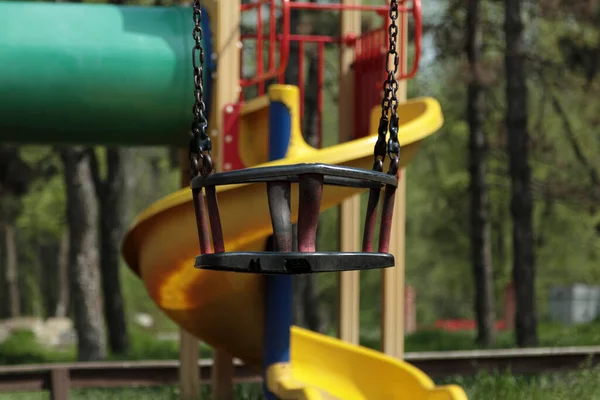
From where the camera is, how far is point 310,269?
9.95ft

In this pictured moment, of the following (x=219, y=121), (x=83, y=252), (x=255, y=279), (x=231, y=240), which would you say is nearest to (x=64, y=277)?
(x=83, y=252)

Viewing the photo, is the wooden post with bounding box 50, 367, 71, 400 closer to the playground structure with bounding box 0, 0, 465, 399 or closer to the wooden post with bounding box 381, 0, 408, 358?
the playground structure with bounding box 0, 0, 465, 399

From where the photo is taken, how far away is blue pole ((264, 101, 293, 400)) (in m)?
6.26

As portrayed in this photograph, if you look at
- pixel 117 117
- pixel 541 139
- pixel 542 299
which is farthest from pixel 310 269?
pixel 542 299

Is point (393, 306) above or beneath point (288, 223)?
beneath

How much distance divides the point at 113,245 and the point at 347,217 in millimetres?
9521

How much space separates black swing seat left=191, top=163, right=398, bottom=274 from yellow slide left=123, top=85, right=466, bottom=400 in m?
2.25

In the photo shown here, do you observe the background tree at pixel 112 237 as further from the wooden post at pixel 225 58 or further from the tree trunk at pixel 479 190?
the wooden post at pixel 225 58

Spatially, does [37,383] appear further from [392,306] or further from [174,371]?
[392,306]

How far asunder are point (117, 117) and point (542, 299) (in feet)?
99.4

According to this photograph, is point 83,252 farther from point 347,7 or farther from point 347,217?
point 347,7

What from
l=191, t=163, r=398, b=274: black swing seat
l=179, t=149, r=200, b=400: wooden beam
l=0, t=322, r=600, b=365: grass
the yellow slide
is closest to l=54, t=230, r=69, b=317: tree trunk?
l=0, t=322, r=600, b=365: grass

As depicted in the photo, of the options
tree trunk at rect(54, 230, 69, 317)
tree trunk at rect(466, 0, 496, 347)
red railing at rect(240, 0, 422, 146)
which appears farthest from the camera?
tree trunk at rect(54, 230, 69, 317)

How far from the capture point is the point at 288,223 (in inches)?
123
